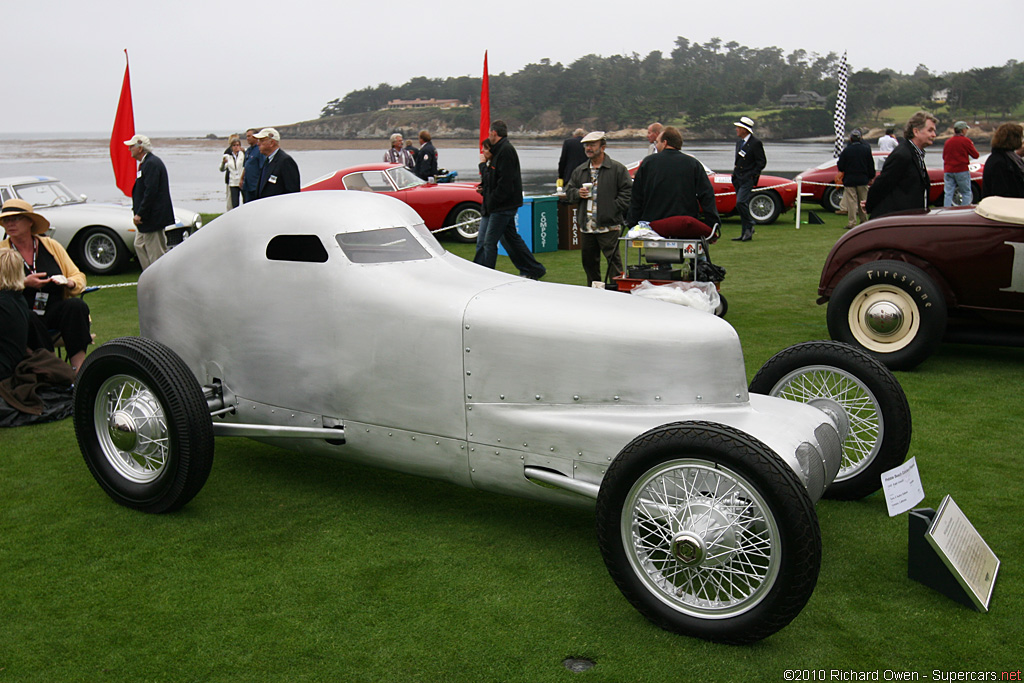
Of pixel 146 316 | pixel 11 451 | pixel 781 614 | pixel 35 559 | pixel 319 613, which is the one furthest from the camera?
pixel 11 451

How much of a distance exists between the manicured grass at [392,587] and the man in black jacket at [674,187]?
3.38 m

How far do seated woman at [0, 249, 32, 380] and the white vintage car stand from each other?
6.34 metres

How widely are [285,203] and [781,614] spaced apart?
3.12 metres

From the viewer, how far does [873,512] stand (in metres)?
4.18

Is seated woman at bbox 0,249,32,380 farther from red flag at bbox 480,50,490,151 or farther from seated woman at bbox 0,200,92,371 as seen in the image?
red flag at bbox 480,50,490,151

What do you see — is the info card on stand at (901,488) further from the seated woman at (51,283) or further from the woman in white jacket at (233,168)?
the woman in white jacket at (233,168)

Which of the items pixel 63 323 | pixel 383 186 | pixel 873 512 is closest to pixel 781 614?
pixel 873 512

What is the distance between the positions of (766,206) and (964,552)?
1424 cm

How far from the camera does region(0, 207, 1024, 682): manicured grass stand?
117 inches

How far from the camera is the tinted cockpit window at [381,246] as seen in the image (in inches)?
166

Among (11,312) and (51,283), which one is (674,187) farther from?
(11,312)

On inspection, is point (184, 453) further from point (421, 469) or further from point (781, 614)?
point (781, 614)

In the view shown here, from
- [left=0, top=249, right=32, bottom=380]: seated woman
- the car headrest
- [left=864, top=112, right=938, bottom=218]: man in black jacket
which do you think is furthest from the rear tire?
[left=0, top=249, right=32, bottom=380]: seated woman

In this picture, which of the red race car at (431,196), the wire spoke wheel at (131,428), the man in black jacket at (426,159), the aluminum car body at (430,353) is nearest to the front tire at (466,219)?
the red race car at (431,196)
